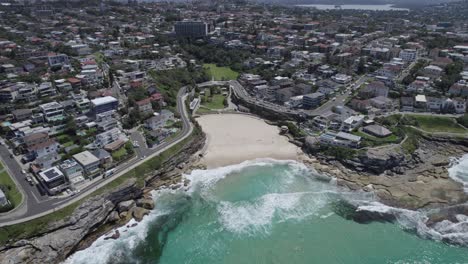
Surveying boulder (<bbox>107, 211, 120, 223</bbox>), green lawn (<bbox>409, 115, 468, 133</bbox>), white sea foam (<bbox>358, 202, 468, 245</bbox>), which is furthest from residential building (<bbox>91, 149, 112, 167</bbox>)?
green lawn (<bbox>409, 115, 468, 133</bbox>)

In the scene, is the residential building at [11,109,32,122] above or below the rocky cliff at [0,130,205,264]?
above

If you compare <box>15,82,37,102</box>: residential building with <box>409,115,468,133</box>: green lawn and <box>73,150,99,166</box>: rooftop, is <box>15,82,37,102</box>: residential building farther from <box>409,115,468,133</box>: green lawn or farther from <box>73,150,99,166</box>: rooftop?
<box>409,115,468,133</box>: green lawn

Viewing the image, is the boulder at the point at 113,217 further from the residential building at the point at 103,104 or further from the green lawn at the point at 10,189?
the residential building at the point at 103,104

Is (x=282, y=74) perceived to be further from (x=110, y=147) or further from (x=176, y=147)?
(x=110, y=147)

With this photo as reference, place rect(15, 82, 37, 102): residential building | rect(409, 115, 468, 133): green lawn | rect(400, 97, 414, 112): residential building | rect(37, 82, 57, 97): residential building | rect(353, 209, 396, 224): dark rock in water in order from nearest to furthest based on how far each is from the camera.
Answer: rect(353, 209, 396, 224): dark rock in water
rect(409, 115, 468, 133): green lawn
rect(15, 82, 37, 102): residential building
rect(37, 82, 57, 97): residential building
rect(400, 97, 414, 112): residential building

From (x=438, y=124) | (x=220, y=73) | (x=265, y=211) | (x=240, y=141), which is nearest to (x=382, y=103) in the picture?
(x=438, y=124)

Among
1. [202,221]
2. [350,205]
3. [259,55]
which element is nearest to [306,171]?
[350,205]
